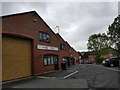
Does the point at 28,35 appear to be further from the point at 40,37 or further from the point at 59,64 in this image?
the point at 59,64

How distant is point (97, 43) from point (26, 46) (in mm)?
33112

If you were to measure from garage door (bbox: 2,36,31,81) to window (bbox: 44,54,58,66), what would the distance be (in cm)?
317

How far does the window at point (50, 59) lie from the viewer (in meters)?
15.5

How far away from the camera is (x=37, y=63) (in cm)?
1357

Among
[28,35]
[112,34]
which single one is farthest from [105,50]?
[28,35]

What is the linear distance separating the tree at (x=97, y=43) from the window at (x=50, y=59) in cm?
2537

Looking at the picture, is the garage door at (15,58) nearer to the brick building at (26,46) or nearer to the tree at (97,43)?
the brick building at (26,46)

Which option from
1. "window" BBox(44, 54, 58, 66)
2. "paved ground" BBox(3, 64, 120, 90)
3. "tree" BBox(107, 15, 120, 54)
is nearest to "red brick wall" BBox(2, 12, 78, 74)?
"window" BBox(44, 54, 58, 66)

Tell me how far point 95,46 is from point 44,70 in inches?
1195

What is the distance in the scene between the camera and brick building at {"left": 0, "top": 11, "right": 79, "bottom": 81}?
10094 millimetres

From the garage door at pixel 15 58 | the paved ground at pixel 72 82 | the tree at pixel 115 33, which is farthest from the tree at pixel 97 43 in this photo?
the garage door at pixel 15 58

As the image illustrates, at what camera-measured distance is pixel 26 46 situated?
12438 mm

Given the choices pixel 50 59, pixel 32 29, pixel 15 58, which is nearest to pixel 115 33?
pixel 50 59

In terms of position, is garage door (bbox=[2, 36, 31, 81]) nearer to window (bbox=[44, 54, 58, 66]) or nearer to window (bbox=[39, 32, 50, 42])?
window (bbox=[39, 32, 50, 42])
